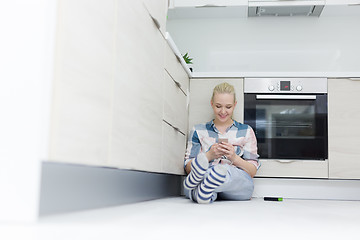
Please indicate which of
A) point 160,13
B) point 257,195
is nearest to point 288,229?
point 160,13

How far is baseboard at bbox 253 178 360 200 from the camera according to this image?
2.91 m

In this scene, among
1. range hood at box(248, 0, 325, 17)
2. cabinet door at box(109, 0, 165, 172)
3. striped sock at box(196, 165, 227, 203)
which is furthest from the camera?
range hood at box(248, 0, 325, 17)

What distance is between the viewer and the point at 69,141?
3.70 ft

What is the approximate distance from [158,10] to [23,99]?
1.23 m

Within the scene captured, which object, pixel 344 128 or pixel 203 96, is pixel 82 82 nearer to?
pixel 203 96

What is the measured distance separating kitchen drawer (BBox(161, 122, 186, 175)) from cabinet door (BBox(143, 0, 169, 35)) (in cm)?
49

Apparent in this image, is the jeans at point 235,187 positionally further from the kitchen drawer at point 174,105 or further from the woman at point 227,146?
the kitchen drawer at point 174,105

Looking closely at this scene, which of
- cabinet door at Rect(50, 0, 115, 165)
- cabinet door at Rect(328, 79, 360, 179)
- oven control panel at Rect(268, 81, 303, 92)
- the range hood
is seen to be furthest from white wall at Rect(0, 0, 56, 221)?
the range hood

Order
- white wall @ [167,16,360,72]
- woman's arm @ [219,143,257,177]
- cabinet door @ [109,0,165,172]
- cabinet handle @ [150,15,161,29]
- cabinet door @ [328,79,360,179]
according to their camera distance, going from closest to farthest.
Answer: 1. cabinet door @ [109,0,165,172]
2. cabinet handle @ [150,15,161,29]
3. woman's arm @ [219,143,257,177]
4. cabinet door @ [328,79,360,179]
5. white wall @ [167,16,360,72]

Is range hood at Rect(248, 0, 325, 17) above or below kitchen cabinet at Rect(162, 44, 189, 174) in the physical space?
above

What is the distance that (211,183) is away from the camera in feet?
6.31

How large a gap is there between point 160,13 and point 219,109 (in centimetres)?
76

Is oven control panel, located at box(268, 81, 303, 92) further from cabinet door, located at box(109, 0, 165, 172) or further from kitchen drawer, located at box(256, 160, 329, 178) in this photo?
cabinet door, located at box(109, 0, 165, 172)

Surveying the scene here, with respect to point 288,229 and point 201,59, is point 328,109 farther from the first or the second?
point 288,229
